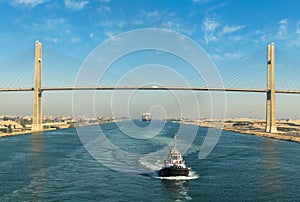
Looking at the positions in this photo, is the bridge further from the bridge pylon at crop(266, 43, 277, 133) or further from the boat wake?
the boat wake

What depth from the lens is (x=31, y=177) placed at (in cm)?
3603

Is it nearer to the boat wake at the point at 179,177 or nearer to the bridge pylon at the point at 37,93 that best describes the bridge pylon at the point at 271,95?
the boat wake at the point at 179,177

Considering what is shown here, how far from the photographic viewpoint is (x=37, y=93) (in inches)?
4011

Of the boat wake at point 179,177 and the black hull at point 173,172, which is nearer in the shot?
the boat wake at point 179,177

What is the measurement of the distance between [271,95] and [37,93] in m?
67.6

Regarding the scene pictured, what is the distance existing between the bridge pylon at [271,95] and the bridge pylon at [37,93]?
66776 mm

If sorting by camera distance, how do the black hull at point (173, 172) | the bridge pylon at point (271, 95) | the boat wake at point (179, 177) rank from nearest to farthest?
the boat wake at point (179, 177) → the black hull at point (173, 172) → the bridge pylon at point (271, 95)

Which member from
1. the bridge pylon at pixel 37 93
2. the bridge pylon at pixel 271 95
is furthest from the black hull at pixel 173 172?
the bridge pylon at pixel 37 93

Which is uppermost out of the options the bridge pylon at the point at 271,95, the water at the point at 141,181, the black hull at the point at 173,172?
the bridge pylon at the point at 271,95

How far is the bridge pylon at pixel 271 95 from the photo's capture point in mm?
93938

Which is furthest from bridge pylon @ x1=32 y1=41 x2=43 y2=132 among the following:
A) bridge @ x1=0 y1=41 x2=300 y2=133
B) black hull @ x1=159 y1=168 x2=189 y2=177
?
black hull @ x1=159 y1=168 x2=189 y2=177

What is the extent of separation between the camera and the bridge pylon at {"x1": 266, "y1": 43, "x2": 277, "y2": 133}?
93938 millimetres


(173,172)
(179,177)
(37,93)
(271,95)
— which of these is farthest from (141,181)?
(37,93)

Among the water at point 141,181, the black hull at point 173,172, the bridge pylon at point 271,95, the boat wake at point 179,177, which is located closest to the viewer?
the water at point 141,181
